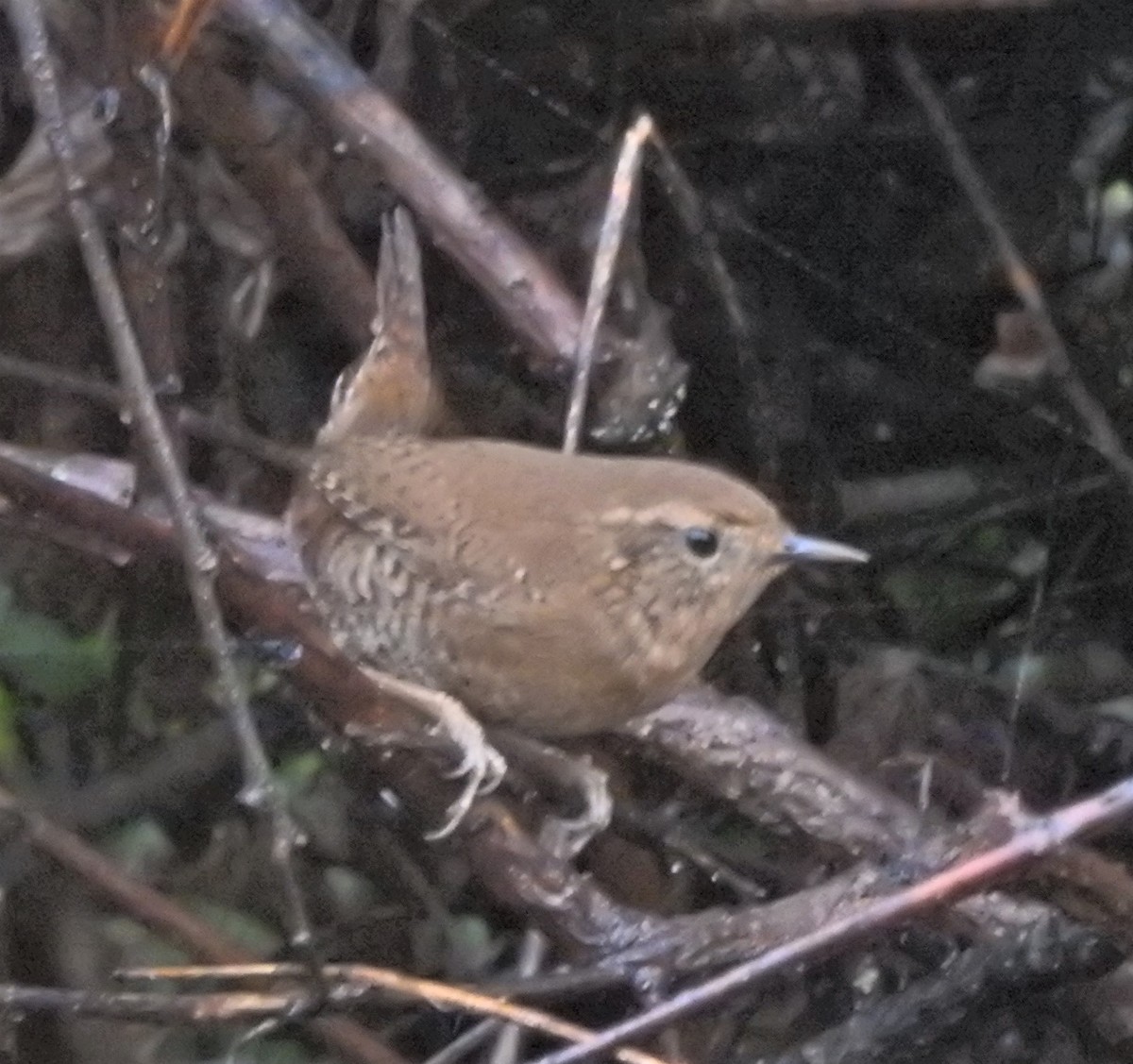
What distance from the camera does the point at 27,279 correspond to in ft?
6.58

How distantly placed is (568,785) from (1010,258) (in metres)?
0.77

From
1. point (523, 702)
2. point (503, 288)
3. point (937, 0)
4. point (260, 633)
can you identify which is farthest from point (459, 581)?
point (937, 0)

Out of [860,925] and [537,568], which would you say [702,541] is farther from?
[860,925]

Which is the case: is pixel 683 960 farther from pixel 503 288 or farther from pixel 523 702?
pixel 503 288

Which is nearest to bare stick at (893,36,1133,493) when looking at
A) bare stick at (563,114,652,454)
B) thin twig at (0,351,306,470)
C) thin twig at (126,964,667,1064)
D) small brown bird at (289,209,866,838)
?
bare stick at (563,114,652,454)

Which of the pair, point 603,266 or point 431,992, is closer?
point 431,992

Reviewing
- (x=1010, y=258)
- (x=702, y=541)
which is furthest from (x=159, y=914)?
(x=1010, y=258)

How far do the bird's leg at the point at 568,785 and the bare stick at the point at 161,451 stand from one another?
50 cm

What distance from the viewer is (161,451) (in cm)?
126

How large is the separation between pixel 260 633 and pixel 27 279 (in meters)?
0.69

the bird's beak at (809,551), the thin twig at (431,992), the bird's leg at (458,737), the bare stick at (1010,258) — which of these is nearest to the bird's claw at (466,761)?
the bird's leg at (458,737)

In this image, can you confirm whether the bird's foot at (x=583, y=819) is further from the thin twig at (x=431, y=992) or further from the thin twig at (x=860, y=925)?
the thin twig at (x=860, y=925)

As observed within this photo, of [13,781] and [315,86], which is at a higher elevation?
[315,86]

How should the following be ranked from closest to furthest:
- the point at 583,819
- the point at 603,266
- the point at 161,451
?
1. the point at 161,451
2. the point at 583,819
3. the point at 603,266
